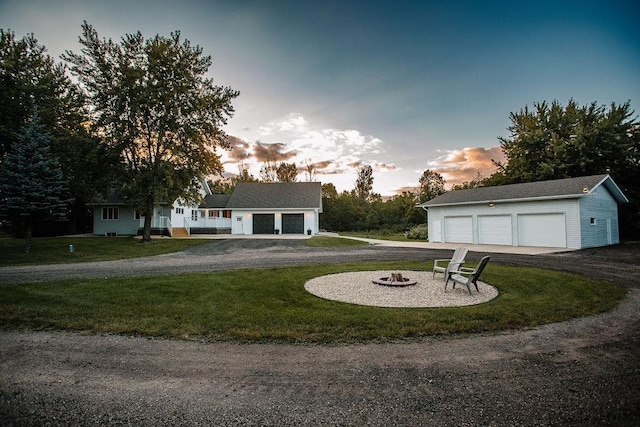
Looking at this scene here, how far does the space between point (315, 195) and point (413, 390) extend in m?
31.4

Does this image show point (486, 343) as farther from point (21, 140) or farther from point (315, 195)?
point (315, 195)

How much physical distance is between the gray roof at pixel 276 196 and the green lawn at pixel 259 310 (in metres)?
23.4

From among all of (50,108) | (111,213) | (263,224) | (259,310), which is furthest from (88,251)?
(259,310)

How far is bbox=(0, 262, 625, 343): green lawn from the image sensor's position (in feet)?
16.2

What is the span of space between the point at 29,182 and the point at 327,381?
2008 centimetres

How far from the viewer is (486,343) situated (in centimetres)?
439

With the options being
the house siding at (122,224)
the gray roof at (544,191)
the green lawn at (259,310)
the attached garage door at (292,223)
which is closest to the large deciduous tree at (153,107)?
the house siding at (122,224)

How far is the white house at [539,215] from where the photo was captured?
1809cm

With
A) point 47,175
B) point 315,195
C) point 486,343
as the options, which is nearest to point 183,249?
point 47,175

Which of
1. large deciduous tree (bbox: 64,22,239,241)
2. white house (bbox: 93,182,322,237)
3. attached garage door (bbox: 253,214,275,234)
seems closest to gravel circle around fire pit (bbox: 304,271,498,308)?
large deciduous tree (bbox: 64,22,239,241)

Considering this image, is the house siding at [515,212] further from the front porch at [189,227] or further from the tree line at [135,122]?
the front porch at [189,227]

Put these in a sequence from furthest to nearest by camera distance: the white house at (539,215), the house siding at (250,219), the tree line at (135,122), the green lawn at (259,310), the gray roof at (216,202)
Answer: the gray roof at (216,202), the house siding at (250,219), the tree line at (135,122), the white house at (539,215), the green lawn at (259,310)

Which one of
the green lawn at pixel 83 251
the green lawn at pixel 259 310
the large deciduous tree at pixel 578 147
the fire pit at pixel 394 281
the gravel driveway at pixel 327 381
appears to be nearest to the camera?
the gravel driveway at pixel 327 381

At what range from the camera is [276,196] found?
34094 millimetres
